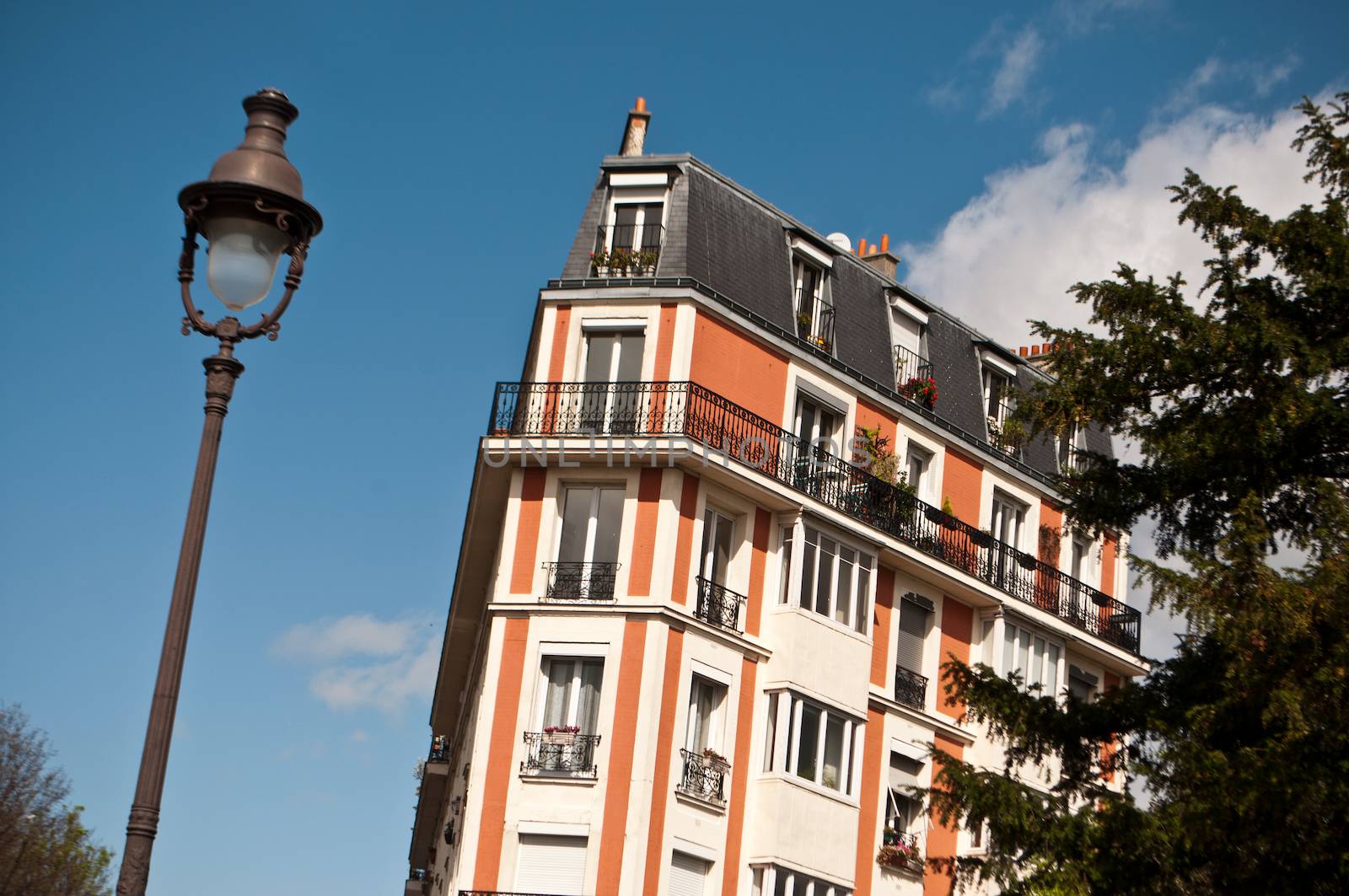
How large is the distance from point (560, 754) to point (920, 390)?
1160 cm

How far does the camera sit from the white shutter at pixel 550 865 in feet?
89.6

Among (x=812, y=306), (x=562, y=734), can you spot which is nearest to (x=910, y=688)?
(x=812, y=306)

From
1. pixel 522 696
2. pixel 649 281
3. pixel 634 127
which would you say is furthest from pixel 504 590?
pixel 634 127

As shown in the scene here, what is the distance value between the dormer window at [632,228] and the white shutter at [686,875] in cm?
1043

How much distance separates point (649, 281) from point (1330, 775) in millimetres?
16304

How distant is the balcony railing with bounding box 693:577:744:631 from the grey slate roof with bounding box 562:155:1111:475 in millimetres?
5283

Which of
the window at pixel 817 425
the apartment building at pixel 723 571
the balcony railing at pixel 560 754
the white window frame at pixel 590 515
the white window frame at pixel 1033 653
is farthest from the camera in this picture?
the white window frame at pixel 1033 653

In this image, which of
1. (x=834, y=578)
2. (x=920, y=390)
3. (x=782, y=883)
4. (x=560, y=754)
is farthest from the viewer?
(x=920, y=390)

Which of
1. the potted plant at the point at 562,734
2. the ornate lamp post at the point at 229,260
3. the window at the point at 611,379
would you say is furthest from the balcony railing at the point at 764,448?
the ornate lamp post at the point at 229,260

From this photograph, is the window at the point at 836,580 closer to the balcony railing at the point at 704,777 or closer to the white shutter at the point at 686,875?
the balcony railing at the point at 704,777

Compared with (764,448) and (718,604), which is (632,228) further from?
(718,604)

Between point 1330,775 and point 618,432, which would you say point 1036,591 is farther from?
point 1330,775

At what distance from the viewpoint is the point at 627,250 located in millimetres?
31562

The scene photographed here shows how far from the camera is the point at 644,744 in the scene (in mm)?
27641
